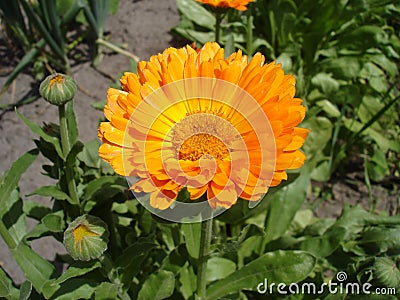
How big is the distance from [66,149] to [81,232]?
381 mm

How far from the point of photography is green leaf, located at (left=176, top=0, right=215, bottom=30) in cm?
339

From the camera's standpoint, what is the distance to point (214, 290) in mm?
2047

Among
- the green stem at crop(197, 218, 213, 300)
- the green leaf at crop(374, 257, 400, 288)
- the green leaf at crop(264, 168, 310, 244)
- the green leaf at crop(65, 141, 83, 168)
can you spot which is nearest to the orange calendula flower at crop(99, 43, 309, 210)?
the green stem at crop(197, 218, 213, 300)

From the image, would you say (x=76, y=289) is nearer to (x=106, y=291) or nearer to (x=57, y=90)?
(x=106, y=291)

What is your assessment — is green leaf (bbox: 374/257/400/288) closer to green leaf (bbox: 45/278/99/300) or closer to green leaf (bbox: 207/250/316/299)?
green leaf (bbox: 207/250/316/299)

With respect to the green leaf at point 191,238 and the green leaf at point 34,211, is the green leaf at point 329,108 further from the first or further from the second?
the green leaf at point 34,211

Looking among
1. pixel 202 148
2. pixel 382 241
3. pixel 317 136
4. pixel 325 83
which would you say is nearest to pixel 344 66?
pixel 325 83

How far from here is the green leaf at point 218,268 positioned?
2.32m

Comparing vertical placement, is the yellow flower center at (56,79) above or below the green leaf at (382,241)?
above

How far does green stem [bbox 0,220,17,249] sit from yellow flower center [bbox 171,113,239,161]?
2.38 ft

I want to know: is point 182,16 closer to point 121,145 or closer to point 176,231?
point 176,231

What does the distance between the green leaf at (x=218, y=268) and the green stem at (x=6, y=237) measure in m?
0.84

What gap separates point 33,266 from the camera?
1.99 m

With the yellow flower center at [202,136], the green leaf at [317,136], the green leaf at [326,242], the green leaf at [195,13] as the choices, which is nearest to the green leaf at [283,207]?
the green leaf at [326,242]
